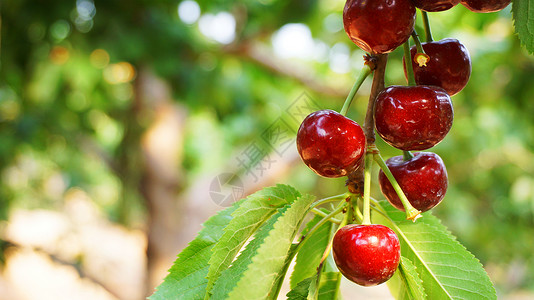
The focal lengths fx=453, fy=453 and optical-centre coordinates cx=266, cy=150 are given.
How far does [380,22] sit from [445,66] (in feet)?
0.46

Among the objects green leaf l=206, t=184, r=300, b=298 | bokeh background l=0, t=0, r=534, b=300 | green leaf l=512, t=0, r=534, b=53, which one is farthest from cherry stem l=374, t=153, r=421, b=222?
bokeh background l=0, t=0, r=534, b=300

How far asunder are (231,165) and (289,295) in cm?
268

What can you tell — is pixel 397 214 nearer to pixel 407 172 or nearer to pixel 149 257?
pixel 407 172

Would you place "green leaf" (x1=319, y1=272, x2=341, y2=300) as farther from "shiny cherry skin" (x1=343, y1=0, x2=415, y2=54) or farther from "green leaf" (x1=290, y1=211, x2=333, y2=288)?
"shiny cherry skin" (x1=343, y1=0, x2=415, y2=54)

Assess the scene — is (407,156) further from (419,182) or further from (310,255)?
(310,255)

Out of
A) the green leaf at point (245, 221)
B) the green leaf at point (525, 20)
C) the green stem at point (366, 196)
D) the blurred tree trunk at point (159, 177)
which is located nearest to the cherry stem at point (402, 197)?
the green stem at point (366, 196)

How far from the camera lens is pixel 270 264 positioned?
50 centimetres

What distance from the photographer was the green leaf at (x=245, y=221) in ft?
1.80

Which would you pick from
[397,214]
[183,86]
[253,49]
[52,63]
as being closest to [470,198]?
[253,49]

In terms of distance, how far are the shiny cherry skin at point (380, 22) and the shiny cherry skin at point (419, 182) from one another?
0.16 meters

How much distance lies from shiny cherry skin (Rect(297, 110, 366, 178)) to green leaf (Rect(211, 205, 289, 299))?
3.1 inches

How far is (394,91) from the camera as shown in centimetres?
54

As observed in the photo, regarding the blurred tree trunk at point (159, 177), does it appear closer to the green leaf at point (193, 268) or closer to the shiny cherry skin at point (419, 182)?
the green leaf at point (193, 268)

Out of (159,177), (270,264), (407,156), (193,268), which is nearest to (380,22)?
(407,156)
